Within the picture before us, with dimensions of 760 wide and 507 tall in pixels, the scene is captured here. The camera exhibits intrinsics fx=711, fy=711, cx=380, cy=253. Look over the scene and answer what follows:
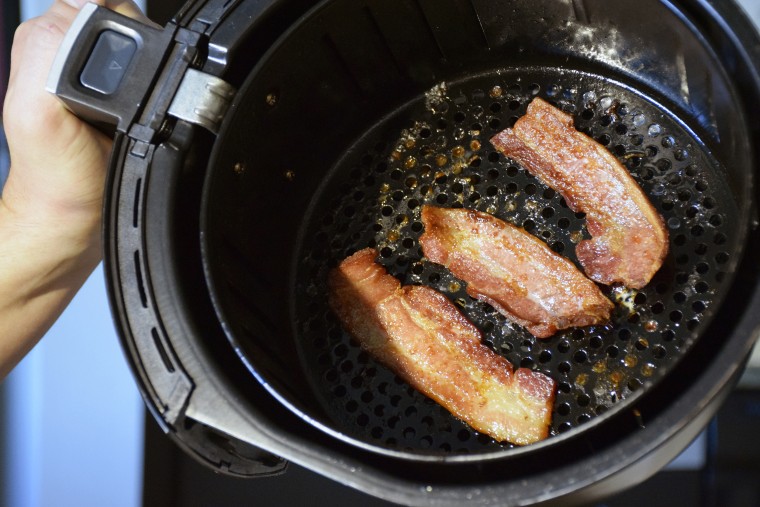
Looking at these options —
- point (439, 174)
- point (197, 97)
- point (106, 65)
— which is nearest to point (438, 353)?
point (439, 174)

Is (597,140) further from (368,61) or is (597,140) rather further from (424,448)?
(424,448)

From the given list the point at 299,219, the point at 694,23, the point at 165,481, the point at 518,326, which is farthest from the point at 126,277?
the point at 694,23

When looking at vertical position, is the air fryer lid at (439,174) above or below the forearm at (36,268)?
above

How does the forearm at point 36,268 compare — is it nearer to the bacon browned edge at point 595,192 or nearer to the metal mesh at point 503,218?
the metal mesh at point 503,218

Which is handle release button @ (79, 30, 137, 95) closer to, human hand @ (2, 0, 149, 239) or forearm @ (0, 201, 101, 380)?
human hand @ (2, 0, 149, 239)

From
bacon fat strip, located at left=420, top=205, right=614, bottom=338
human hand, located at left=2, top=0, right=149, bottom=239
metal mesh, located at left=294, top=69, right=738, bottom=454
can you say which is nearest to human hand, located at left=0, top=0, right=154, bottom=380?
Answer: human hand, located at left=2, top=0, right=149, bottom=239

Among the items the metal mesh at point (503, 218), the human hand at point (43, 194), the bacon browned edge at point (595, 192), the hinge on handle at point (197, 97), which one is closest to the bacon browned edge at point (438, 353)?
the metal mesh at point (503, 218)
